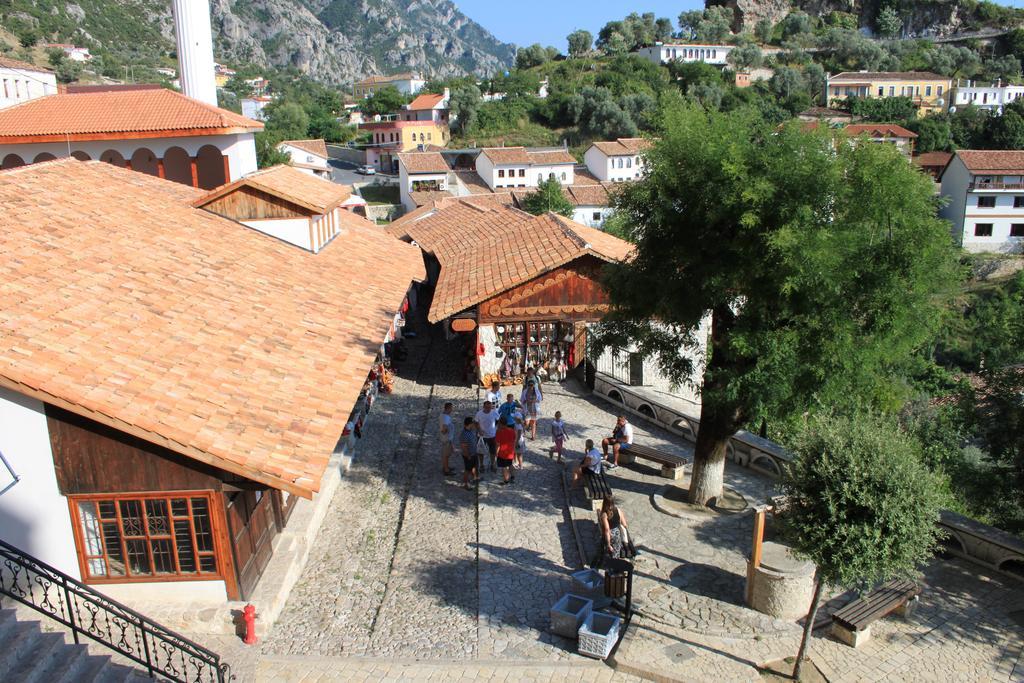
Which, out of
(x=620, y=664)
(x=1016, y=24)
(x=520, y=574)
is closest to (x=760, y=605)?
(x=620, y=664)

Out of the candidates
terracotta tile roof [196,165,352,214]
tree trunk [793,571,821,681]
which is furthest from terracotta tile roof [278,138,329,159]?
tree trunk [793,571,821,681]

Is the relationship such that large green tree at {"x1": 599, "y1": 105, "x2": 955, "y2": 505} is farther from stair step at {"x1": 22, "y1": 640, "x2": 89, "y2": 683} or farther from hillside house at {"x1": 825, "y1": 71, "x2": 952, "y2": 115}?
hillside house at {"x1": 825, "y1": 71, "x2": 952, "y2": 115}

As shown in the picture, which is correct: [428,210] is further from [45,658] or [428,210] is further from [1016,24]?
[1016,24]

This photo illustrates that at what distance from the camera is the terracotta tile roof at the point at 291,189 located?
1930cm

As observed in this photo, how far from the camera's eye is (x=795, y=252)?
34.9ft

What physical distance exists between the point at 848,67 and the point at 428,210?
111 m

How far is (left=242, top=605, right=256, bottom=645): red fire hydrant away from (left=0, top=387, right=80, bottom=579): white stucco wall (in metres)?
2.16

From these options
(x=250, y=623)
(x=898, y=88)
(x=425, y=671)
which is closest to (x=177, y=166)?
(x=250, y=623)

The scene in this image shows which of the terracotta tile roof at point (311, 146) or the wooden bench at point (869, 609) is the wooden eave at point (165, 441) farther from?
the terracotta tile roof at point (311, 146)

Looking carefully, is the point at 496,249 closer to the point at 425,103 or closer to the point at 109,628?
the point at 109,628

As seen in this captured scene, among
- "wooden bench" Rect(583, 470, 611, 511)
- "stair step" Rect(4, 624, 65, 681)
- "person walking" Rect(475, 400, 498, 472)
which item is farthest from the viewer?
"person walking" Rect(475, 400, 498, 472)

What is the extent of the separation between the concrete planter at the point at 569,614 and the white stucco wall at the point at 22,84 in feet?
131

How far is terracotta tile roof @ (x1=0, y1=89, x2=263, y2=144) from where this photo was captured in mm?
24266

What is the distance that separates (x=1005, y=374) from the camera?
12.9 m
